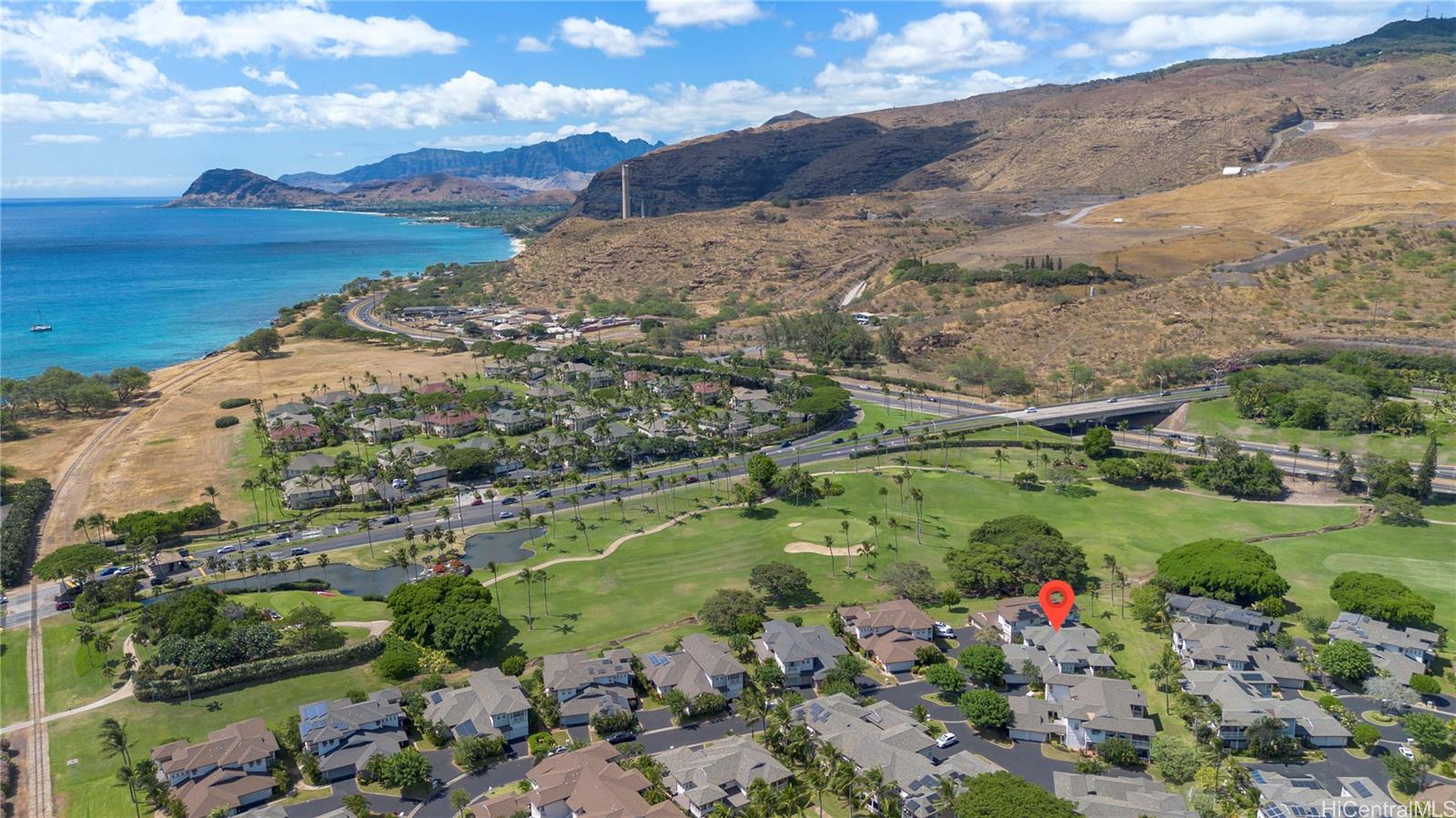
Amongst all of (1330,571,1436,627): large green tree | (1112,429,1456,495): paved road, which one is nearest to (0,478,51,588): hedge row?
(1330,571,1436,627): large green tree

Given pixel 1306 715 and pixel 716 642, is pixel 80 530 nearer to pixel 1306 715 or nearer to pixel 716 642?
pixel 716 642

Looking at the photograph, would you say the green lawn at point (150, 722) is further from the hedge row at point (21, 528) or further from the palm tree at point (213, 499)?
the palm tree at point (213, 499)

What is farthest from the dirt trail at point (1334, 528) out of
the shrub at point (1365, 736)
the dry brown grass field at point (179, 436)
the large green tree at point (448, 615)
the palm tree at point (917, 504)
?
the dry brown grass field at point (179, 436)

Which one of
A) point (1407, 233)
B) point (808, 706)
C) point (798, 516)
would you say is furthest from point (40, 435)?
point (1407, 233)

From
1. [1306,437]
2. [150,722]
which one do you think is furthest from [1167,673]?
[1306,437]

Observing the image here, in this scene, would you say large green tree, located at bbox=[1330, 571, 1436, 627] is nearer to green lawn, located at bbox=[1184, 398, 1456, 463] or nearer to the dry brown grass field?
green lawn, located at bbox=[1184, 398, 1456, 463]

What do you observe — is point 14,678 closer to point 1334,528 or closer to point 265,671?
point 265,671
